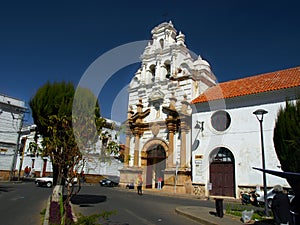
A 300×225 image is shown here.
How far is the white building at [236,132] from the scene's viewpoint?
17672 millimetres

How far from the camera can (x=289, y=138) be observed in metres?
10.2

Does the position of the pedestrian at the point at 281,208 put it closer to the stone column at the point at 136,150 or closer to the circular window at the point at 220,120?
the circular window at the point at 220,120

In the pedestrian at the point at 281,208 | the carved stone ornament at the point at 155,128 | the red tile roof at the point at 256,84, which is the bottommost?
the pedestrian at the point at 281,208

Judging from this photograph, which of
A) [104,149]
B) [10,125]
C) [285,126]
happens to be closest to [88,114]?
[104,149]

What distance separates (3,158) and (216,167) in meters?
24.2

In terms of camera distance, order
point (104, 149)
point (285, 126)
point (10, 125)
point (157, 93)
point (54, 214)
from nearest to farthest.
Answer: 1. point (54, 214)
2. point (104, 149)
3. point (285, 126)
4. point (157, 93)
5. point (10, 125)

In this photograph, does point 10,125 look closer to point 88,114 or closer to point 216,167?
point 216,167

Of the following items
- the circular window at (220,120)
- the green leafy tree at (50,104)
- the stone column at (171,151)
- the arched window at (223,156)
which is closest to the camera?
the green leafy tree at (50,104)

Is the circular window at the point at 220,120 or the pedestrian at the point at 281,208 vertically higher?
the circular window at the point at 220,120

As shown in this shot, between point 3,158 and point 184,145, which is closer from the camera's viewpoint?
point 184,145

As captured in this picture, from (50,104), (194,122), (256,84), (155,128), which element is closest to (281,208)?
(50,104)

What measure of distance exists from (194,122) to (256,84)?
5611mm

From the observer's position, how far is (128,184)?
24656 mm

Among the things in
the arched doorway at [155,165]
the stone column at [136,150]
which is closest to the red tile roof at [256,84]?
the arched doorway at [155,165]
